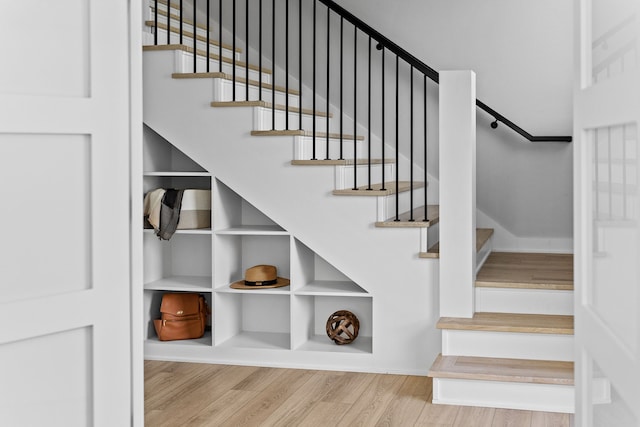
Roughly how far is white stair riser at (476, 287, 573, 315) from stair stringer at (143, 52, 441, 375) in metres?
0.27

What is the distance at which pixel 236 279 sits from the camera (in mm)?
5062

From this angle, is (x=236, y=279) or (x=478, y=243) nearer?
(x=478, y=243)

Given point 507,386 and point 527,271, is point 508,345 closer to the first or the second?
point 507,386

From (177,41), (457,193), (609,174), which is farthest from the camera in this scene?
(177,41)

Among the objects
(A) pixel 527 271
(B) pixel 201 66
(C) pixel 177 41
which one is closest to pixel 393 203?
(A) pixel 527 271

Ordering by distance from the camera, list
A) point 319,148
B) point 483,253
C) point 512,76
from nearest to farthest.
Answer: point 319,148, point 483,253, point 512,76

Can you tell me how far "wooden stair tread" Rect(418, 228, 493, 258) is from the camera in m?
4.28

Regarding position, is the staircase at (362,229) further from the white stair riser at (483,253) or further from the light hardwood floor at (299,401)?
the light hardwood floor at (299,401)

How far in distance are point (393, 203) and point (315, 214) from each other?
50cm

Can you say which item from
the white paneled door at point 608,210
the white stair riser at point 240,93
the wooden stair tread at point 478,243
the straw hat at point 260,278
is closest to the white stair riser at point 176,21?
the white stair riser at point 240,93

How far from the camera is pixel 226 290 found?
15.3ft

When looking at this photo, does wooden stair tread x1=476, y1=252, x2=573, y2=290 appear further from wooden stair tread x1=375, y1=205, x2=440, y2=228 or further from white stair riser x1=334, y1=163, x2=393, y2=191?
white stair riser x1=334, y1=163, x2=393, y2=191

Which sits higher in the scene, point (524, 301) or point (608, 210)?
point (608, 210)

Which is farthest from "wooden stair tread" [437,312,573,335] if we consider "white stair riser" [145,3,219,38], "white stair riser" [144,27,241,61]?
"white stair riser" [145,3,219,38]
